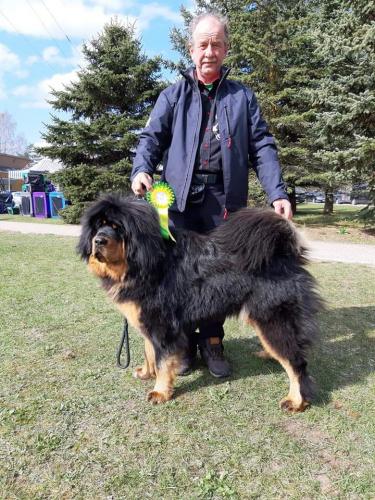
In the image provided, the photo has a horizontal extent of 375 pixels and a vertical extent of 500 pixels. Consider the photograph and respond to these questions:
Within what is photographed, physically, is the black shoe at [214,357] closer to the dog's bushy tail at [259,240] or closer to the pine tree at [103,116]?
the dog's bushy tail at [259,240]

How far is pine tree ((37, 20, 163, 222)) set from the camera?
47.8ft

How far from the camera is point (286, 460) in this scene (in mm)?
2355

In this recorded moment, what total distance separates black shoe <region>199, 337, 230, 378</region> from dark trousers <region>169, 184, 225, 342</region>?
217 millimetres

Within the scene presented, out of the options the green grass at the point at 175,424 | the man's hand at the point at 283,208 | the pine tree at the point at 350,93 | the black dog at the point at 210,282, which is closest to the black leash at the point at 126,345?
the green grass at the point at 175,424

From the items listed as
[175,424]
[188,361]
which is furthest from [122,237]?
[188,361]

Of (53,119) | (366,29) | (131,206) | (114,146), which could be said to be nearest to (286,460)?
(131,206)

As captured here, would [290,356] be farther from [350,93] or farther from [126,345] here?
[350,93]

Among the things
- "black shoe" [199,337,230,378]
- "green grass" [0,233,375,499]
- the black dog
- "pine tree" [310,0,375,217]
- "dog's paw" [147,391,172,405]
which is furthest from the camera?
"pine tree" [310,0,375,217]

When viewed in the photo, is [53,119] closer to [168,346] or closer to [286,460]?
[168,346]

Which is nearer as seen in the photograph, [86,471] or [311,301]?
[86,471]

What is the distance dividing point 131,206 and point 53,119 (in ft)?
44.2

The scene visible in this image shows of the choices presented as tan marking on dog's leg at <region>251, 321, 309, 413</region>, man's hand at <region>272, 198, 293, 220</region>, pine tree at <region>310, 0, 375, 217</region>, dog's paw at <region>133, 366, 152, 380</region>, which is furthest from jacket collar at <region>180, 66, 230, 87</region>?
pine tree at <region>310, 0, 375, 217</region>

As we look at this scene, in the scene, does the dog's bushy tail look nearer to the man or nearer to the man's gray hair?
the man

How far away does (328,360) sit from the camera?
147 inches
